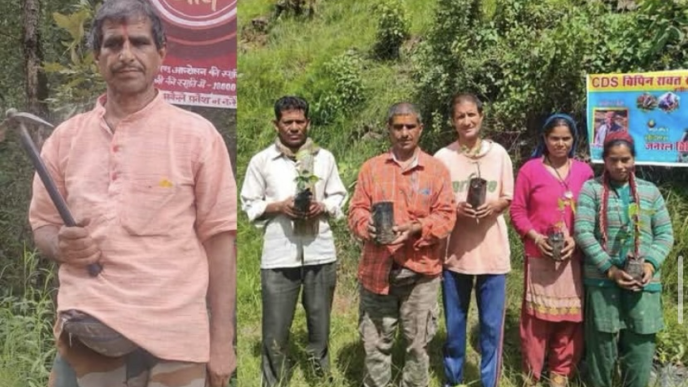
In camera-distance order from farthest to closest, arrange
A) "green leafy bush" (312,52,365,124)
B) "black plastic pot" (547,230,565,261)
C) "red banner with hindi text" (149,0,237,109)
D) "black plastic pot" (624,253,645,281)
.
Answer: "green leafy bush" (312,52,365,124) < "black plastic pot" (547,230,565,261) < "black plastic pot" (624,253,645,281) < "red banner with hindi text" (149,0,237,109)

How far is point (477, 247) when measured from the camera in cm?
362

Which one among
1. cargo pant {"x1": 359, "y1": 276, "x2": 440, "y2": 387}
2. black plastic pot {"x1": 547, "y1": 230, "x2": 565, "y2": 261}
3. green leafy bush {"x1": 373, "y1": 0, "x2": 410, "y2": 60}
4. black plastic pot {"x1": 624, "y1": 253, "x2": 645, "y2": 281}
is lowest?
cargo pant {"x1": 359, "y1": 276, "x2": 440, "y2": 387}

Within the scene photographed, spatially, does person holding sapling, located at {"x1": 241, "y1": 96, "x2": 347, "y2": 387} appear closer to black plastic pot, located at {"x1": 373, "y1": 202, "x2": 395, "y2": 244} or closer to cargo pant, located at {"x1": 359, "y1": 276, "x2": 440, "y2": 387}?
cargo pant, located at {"x1": 359, "y1": 276, "x2": 440, "y2": 387}

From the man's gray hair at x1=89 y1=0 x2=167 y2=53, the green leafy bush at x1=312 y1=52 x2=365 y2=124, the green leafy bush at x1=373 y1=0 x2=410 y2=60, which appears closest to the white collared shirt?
the man's gray hair at x1=89 y1=0 x2=167 y2=53

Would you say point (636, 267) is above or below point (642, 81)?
below

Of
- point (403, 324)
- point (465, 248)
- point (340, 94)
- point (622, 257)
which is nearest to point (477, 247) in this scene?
point (465, 248)

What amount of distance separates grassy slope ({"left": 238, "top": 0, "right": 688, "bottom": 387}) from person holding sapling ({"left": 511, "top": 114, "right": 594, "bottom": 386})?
397 millimetres

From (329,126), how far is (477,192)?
3675mm

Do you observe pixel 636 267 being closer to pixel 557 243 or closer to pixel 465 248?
pixel 557 243

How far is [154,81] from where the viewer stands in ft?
6.88

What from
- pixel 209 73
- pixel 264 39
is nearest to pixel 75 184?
pixel 209 73

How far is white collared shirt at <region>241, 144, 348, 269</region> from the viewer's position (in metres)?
3.58

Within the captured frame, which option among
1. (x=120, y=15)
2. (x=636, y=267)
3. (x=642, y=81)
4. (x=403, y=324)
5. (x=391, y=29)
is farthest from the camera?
(x=391, y=29)

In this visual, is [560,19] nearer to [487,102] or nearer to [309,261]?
[487,102]
